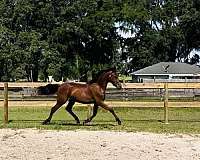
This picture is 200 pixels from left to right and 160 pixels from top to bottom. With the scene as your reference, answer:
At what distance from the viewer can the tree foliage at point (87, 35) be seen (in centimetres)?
6166

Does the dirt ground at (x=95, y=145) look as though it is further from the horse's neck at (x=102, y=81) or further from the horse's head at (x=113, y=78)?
the horse's head at (x=113, y=78)

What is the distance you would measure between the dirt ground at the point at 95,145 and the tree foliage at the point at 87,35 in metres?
48.8

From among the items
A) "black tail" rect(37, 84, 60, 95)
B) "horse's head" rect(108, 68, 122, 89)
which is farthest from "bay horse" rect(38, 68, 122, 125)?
"black tail" rect(37, 84, 60, 95)

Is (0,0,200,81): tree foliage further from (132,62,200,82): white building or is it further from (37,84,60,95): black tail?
(37,84,60,95): black tail

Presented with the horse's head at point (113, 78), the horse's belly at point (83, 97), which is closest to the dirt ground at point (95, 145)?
the horse's belly at point (83, 97)

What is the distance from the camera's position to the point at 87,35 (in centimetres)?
6712

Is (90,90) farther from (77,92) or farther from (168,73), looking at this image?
(168,73)

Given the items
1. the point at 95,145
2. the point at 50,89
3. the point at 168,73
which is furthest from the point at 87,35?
the point at 95,145

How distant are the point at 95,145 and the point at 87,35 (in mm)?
57546

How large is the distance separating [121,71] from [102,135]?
6124cm

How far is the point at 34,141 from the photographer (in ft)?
34.9

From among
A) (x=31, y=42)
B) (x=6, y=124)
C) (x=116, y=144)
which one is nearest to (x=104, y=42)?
(x=31, y=42)

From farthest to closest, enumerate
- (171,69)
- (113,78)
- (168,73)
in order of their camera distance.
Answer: (171,69)
(168,73)
(113,78)

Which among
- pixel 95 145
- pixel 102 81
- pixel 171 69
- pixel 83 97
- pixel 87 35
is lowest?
pixel 95 145
